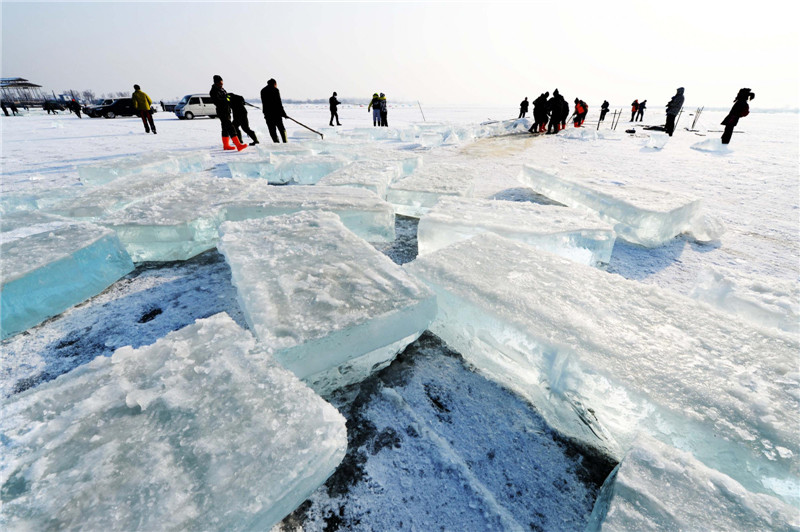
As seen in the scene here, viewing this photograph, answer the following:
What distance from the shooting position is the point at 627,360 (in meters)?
1.02

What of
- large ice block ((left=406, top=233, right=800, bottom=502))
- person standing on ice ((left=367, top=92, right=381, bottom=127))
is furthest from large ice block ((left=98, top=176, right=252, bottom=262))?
person standing on ice ((left=367, top=92, right=381, bottom=127))

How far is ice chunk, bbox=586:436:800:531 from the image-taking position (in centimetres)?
69

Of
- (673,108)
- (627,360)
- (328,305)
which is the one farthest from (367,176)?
(673,108)

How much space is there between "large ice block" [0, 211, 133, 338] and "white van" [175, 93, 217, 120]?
19.2 metres

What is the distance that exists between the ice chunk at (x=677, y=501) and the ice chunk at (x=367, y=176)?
8.17 feet

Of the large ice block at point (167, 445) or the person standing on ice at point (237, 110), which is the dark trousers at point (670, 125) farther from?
the large ice block at point (167, 445)

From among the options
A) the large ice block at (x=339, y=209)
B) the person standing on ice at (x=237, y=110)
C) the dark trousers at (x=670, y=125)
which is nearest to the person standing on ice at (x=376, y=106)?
the person standing on ice at (x=237, y=110)

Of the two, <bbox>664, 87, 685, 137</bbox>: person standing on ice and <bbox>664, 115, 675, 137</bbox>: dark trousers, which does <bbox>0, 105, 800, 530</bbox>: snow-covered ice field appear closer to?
<bbox>664, 87, 685, 137</bbox>: person standing on ice

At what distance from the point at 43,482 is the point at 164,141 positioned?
9.70m

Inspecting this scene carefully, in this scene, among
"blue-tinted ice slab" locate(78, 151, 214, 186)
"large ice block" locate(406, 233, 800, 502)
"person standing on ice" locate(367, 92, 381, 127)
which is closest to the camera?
"large ice block" locate(406, 233, 800, 502)

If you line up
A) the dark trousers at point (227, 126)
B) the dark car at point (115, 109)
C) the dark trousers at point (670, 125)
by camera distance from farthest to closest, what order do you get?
the dark car at point (115, 109)
the dark trousers at point (670, 125)
the dark trousers at point (227, 126)

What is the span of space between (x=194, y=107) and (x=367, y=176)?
1982 centimetres

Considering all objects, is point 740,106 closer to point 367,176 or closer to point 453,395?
point 367,176

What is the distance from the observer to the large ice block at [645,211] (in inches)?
92.7
